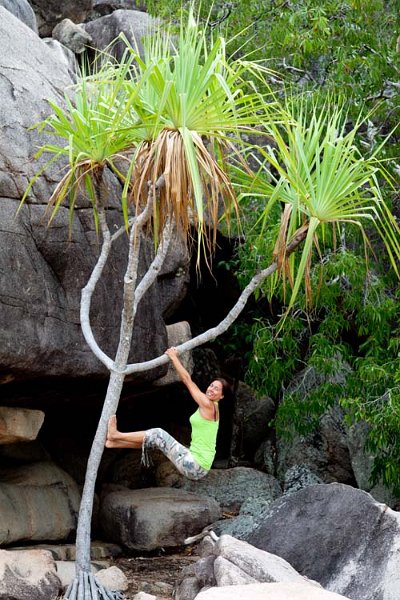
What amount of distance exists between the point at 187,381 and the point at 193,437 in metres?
0.47

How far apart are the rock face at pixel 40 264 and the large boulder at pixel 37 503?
5.91 ft

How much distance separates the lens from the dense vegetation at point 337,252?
9516mm

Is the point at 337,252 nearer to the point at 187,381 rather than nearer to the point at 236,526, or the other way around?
the point at 236,526

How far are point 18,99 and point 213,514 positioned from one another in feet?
15.9

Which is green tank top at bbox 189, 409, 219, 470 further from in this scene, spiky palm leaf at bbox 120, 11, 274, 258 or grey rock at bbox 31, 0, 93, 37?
grey rock at bbox 31, 0, 93, 37

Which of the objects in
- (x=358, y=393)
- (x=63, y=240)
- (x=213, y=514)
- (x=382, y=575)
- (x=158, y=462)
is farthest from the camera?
(x=158, y=462)

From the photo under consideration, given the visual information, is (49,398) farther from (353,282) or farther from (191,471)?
(353,282)

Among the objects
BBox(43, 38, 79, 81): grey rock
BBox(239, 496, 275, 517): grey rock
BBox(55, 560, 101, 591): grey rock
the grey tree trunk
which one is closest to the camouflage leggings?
the grey tree trunk

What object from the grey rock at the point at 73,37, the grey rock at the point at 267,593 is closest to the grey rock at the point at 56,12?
the grey rock at the point at 73,37

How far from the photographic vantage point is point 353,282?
9.62 metres

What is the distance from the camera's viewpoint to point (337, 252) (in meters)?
10.1

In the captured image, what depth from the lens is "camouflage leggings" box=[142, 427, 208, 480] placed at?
7418 mm

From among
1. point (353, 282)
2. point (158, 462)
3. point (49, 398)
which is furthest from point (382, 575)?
point (158, 462)

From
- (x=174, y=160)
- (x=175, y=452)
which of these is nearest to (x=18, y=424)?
(x=175, y=452)
